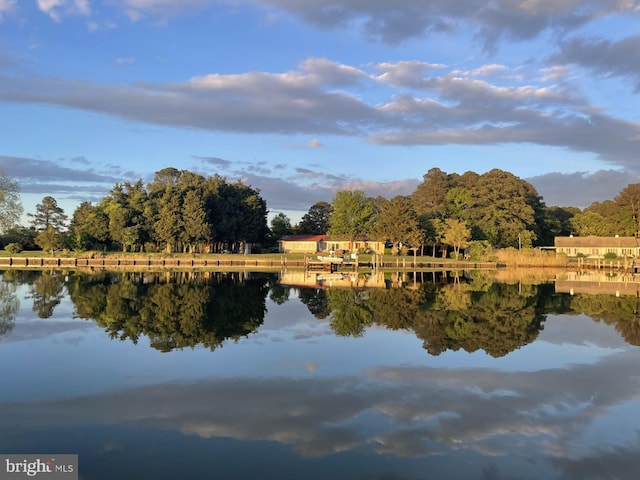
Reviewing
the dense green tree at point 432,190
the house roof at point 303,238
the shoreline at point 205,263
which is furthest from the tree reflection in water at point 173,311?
the dense green tree at point 432,190

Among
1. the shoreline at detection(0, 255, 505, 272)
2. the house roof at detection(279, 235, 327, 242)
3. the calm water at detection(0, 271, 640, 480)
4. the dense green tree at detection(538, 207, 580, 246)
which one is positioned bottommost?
the calm water at detection(0, 271, 640, 480)

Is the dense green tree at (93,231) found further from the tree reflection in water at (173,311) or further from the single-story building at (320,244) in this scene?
the tree reflection in water at (173,311)

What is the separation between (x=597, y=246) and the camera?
84750mm

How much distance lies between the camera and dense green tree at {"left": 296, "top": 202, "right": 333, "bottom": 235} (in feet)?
335

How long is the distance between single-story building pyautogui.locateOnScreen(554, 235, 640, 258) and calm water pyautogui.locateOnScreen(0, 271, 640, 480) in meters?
68.8

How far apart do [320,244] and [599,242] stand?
145 ft

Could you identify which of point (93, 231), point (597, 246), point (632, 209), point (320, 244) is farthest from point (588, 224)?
point (93, 231)

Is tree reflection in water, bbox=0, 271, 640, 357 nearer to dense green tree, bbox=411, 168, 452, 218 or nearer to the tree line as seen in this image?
the tree line

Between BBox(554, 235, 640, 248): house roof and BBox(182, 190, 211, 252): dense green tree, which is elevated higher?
BBox(182, 190, 211, 252): dense green tree

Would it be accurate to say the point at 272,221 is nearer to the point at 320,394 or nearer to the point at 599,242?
the point at 599,242

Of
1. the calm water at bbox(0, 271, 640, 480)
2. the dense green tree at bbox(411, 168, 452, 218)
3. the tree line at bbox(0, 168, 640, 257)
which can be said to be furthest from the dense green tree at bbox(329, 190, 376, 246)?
the calm water at bbox(0, 271, 640, 480)

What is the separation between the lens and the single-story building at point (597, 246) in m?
83.8

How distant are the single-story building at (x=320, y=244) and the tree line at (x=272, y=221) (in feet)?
5.52

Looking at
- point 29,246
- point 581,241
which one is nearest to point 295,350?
point 29,246
